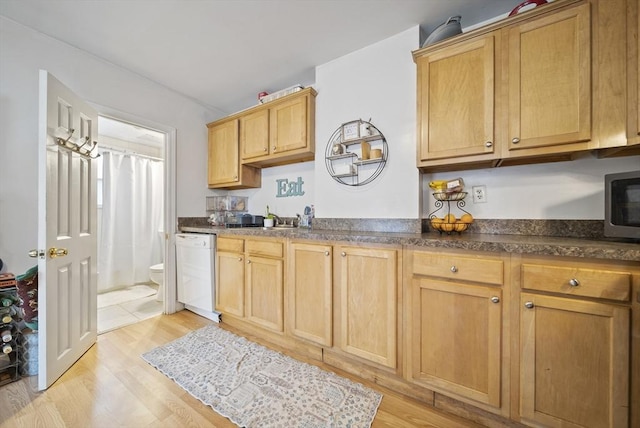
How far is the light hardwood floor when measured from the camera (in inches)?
48.4

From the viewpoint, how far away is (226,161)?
9.19ft

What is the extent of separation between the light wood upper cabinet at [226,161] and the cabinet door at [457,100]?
6.34 feet

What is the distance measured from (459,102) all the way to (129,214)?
4.39 m

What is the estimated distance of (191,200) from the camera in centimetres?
284

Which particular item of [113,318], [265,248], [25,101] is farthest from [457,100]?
[113,318]

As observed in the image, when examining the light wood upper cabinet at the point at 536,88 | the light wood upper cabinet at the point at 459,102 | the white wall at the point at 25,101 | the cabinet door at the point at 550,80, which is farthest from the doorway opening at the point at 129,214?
the cabinet door at the point at 550,80

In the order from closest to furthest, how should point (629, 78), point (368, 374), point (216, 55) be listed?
point (629, 78), point (368, 374), point (216, 55)

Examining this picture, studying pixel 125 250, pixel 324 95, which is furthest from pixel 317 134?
pixel 125 250

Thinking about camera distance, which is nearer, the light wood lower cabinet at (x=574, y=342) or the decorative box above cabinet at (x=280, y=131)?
the light wood lower cabinet at (x=574, y=342)

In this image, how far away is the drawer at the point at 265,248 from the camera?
6.21ft

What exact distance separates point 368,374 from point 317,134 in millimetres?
1955

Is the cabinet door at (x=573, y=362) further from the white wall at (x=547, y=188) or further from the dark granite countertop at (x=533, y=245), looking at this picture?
the white wall at (x=547, y=188)

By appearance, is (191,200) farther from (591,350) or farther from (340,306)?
(591,350)

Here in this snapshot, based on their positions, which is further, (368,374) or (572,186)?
(368,374)
